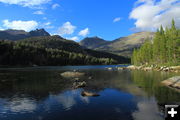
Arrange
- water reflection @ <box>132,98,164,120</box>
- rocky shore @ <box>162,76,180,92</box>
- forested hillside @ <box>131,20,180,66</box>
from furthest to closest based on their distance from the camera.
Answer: forested hillside @ <box>131,20,180,66</box> < rocky shore @ <box>162,76,180,92</box> < water reflection @ <box>132,98,164,120</box>

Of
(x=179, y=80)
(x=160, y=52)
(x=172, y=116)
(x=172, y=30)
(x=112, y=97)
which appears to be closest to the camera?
(x=172, y=116)

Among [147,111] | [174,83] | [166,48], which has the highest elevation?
[166,48]

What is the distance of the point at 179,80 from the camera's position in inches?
1799

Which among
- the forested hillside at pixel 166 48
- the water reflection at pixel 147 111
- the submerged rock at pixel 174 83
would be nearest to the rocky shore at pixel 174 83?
the submerged rock at pixel 174 83

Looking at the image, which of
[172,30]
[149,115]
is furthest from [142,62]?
[149,115]

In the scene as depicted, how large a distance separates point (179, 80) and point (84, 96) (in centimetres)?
2621

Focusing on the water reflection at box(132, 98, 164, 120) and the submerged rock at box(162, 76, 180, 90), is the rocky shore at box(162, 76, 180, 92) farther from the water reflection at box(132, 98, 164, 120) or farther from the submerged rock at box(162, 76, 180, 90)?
the water reflection at box(132, 98, 164, 120)

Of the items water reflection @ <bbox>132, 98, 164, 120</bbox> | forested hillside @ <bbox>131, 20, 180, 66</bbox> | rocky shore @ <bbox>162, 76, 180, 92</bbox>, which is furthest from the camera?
forested hillside @ <bbox>131, 20, 180, 66</bbox>

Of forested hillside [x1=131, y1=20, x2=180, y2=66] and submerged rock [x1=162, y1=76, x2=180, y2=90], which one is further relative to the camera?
forested hillside [x1=131, y1=20, x2=180, y2=66]

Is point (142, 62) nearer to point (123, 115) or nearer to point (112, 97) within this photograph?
point (112, 97)

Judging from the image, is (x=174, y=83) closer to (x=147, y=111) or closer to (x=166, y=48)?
(x=147, y=111)

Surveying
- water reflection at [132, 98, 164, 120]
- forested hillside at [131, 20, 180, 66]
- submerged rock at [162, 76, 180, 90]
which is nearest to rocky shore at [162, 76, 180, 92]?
submerged rock at [162, 76, 180, 90]

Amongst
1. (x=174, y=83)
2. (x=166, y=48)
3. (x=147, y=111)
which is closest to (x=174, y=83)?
(x=174, y=83)

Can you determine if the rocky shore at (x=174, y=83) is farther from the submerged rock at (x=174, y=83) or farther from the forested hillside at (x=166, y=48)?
the forested hillside at (x=166, y=48)
